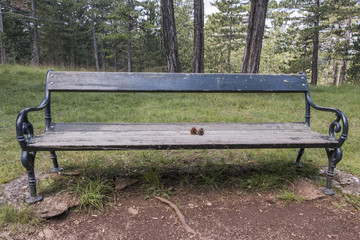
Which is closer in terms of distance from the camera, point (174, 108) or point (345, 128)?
point (345, 128)

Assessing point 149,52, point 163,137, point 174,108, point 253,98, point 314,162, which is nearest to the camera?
point 163,137

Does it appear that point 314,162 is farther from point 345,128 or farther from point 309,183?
point 345,128

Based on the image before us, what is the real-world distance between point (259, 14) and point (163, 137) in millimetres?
5818

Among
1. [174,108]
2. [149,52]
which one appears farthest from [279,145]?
[149,52]

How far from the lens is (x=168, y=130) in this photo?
253 cm

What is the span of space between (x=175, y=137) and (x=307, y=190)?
1.42 metres

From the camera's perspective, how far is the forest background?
17.8 meters

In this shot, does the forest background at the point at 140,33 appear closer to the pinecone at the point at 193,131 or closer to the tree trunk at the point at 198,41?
the tree trunk at the point at 198,41

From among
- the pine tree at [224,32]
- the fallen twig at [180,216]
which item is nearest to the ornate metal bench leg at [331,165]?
the fallen twig at [180,216]

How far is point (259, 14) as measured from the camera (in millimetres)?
6613

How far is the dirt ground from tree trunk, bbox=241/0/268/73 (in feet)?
16.6

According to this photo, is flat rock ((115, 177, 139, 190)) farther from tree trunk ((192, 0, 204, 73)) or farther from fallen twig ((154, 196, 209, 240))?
tree trunk ((192, 0, 204, 73))

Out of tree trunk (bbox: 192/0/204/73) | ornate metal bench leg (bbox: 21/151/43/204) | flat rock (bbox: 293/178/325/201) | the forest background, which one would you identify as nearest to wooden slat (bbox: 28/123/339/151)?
ornate metal bench leg (bbox: 21/151/43/204)

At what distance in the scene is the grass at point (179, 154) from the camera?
249 centimetres
